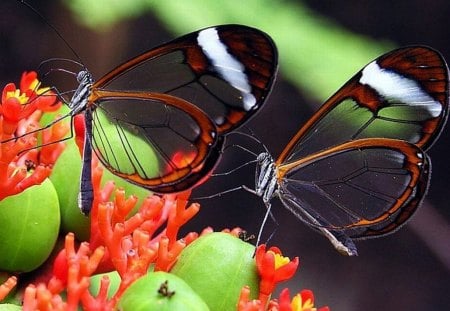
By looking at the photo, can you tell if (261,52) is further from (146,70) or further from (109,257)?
(109,257)

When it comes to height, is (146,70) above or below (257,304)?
above

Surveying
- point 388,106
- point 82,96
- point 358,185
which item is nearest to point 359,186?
point 358,185

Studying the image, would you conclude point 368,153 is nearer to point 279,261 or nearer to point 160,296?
point 279,261

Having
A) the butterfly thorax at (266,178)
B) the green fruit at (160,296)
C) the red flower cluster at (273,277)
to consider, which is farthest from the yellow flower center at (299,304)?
the butterfly thorax at (266,178)

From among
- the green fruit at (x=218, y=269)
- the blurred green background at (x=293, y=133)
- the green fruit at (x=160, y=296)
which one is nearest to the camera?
the green fruit at (x=160, y=296)

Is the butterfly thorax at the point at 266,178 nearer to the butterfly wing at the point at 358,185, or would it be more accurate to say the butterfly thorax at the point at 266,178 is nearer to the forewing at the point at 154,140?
the butterfly wing at the point at 358,185

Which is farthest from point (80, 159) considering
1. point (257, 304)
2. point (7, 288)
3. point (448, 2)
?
point (448, 2)

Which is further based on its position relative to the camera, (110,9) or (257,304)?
(110,9)

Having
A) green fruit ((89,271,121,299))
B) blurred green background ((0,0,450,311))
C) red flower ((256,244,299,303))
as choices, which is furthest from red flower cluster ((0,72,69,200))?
blurred green background ((0,0,450,311))
